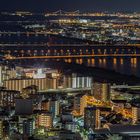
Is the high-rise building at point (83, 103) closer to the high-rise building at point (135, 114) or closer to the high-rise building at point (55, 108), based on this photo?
the high-rise building at point (55, 108)

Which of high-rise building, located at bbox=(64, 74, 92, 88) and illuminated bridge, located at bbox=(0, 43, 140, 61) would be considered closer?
high-rise building, located at bbox=(64, 74, 92, 88)

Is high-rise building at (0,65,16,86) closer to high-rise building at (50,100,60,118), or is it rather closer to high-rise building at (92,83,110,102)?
high-rise building at (92,83,110,102)

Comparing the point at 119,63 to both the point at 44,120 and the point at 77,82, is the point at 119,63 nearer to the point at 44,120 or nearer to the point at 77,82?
the point at 77,82

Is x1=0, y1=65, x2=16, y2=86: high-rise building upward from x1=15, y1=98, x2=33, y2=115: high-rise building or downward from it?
upward

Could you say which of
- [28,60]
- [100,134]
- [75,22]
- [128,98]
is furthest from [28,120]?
[75,22]

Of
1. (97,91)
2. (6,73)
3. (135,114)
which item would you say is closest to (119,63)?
(6,73)

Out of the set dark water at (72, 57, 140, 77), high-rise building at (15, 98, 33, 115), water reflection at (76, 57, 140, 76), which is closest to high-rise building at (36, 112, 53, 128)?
high-rise building at (15, 98, 33, 115)

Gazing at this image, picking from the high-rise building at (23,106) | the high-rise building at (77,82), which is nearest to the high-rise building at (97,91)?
the high-rise building at (77,82)

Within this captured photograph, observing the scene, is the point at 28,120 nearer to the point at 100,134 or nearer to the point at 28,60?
the point at 100,134
